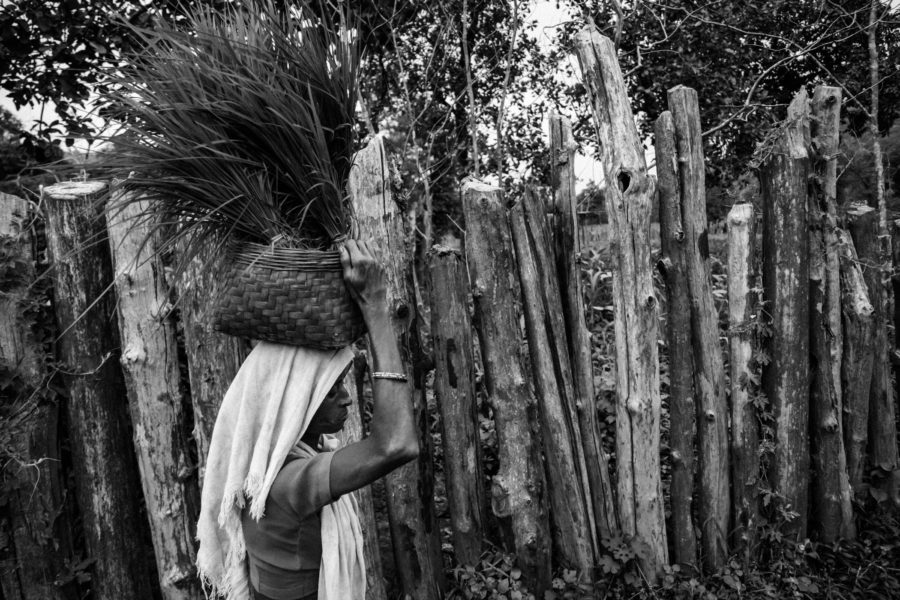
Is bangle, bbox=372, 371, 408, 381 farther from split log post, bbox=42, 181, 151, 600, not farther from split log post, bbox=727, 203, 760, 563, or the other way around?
split log post, bbox=727, 203, 760, 563

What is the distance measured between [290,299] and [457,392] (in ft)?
5.29

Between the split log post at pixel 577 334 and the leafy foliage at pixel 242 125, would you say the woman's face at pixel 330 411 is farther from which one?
the split log post at pixel 577 334

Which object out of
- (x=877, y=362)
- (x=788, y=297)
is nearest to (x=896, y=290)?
(x=877, y=362)

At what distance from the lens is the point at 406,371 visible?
9.73 feet

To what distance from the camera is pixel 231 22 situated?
1866 millimetres

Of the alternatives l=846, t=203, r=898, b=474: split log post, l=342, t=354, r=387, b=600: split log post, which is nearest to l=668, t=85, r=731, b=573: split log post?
l=846, t=203, r=898, b=474: split log post

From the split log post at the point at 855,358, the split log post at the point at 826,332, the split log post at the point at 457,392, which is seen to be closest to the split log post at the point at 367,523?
the split log post at the point at 457,392

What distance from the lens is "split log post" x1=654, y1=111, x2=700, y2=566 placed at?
3164 millimetres

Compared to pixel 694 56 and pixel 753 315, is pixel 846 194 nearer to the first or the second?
pixel 753 315

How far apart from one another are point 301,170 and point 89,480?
6.63 ft

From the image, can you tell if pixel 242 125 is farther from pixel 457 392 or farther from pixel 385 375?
pixel 457 392

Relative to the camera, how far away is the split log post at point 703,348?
318 centimetres

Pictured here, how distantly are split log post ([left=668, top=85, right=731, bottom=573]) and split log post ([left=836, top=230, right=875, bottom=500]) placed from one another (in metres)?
0.91

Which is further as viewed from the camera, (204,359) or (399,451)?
(204,359)
